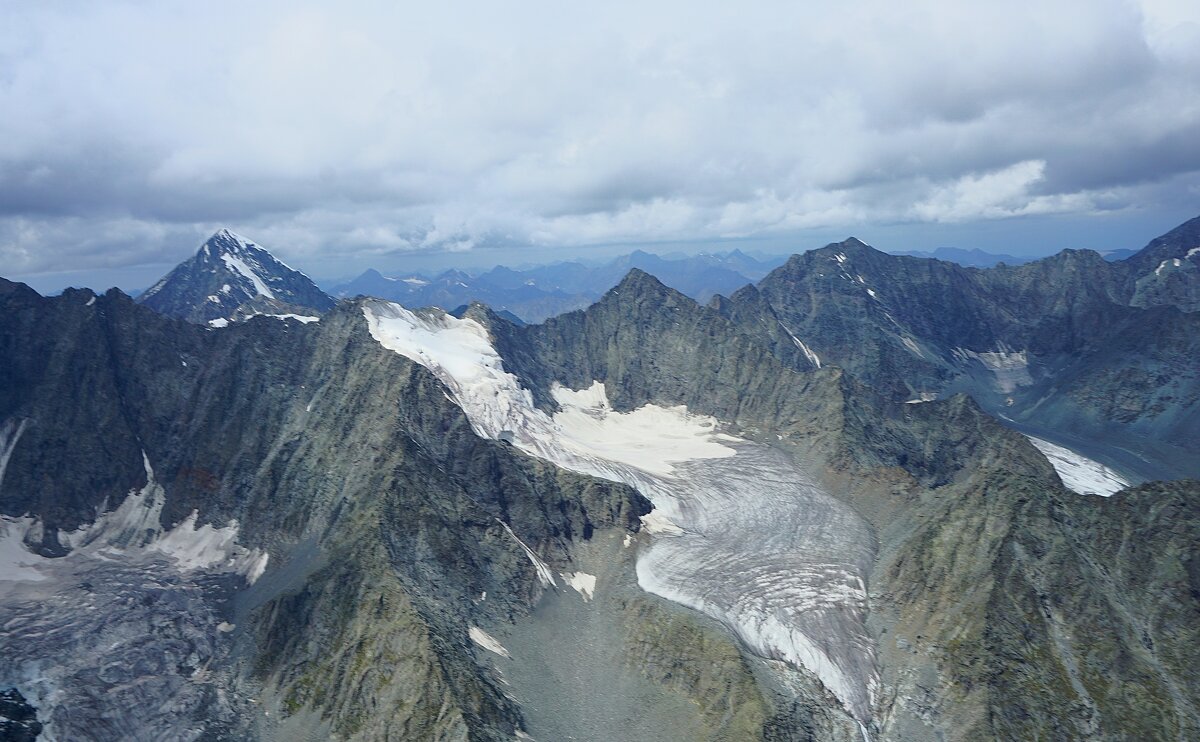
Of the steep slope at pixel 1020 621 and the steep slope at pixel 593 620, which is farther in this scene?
the steep slope at pixel 593 620

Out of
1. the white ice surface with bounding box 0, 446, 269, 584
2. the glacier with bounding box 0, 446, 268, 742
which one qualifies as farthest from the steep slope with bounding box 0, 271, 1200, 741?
the white ice surface with bounding box 0, 446, 269, 584

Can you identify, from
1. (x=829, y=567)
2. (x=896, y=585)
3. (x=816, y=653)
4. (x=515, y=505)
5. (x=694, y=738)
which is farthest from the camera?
(x=515, y=505)

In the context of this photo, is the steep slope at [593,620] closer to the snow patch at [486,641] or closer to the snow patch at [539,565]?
the snow patch at [486,641]

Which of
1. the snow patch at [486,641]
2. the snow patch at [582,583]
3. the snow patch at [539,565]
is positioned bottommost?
the snow patch at [582,583]

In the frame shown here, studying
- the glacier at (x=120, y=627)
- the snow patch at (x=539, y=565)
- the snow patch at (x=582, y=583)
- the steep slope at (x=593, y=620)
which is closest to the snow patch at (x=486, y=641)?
the steep slope at (x=593, y=620)

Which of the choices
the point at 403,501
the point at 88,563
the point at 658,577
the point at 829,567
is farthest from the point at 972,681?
the point at 88,563

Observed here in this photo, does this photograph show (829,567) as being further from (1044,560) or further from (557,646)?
(557,646)

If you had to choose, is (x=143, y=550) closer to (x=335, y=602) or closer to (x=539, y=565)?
(x=335, y=602)
